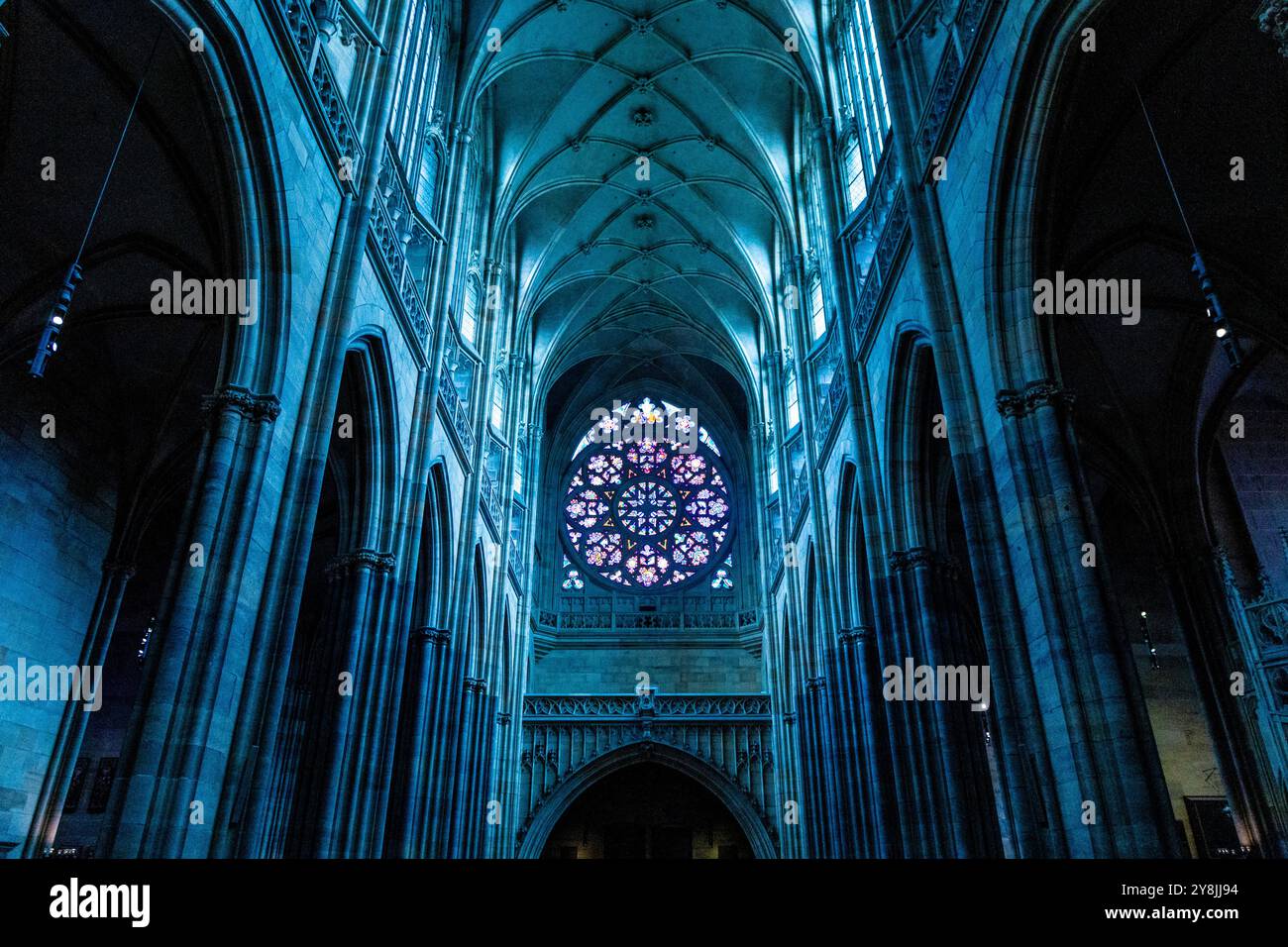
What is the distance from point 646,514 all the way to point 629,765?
350 inches

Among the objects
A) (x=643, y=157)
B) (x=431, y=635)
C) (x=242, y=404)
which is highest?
(x=643, y=157)

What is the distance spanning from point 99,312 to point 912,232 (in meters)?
11.5

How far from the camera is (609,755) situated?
23859mm

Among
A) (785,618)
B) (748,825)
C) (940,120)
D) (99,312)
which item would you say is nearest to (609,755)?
(748,825)

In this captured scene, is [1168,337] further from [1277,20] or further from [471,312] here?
[471,312]

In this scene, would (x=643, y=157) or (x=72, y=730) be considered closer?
(x=72, y=730)

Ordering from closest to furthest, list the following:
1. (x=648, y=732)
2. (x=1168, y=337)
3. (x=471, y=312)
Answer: (x=1168, y=337) < (x=471, y=312) < (x=648, y=732)

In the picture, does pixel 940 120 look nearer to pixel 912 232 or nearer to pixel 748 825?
pixel 912 232

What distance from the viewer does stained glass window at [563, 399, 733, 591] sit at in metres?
29.0

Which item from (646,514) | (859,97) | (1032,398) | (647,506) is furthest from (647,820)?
(1032,398)

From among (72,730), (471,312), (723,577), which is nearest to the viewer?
(72,730)

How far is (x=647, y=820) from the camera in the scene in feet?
82.1

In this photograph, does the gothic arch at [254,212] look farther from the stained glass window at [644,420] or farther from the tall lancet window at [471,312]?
the stained glass window at [644,420]

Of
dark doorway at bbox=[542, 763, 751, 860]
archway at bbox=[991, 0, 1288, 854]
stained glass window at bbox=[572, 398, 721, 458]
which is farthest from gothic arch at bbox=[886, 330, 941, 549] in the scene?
stained glass window at bbox=[572, 398, 721, 458]
